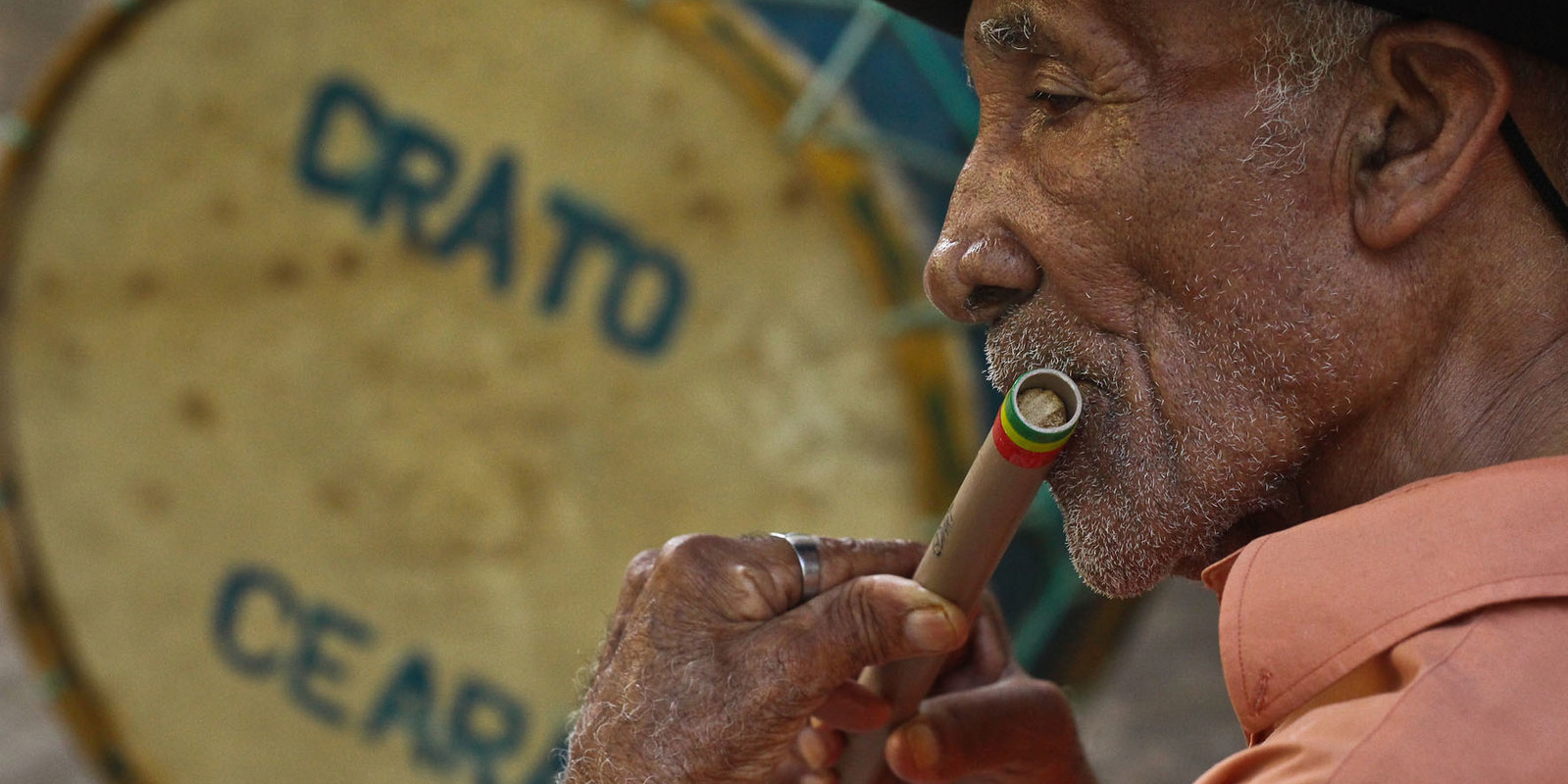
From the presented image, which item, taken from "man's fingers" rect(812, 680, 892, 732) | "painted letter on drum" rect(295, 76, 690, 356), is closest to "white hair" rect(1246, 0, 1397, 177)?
"man's fingers" rect(812, 680, 892, 732)

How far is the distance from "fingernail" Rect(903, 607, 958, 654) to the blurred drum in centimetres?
94

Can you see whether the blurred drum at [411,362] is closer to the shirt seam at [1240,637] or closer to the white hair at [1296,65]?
the white hair at [1296,65]

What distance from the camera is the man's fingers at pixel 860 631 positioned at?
1112 mm

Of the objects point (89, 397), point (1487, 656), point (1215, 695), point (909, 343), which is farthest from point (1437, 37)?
point (1215, 695)

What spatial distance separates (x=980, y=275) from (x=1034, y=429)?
15 centimetres

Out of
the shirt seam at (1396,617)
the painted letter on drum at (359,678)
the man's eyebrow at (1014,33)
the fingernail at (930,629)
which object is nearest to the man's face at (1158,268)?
the man's eyebrow at (1014,33)

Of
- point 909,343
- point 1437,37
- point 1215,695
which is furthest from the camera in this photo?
point 1215,695

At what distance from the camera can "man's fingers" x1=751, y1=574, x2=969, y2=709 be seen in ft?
3.65

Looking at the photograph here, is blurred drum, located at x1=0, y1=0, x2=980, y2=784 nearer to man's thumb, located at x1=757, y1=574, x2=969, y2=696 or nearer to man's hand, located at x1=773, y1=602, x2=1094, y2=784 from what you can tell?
man's hand, located at x1=773, y1=602, x2=1094, y2=784

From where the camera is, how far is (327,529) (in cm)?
253

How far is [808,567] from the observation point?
118 centimetres

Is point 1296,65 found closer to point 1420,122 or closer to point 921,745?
point 1420,122

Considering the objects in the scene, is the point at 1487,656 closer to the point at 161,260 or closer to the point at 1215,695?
the point at 161,260

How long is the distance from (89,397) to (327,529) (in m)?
0.57
